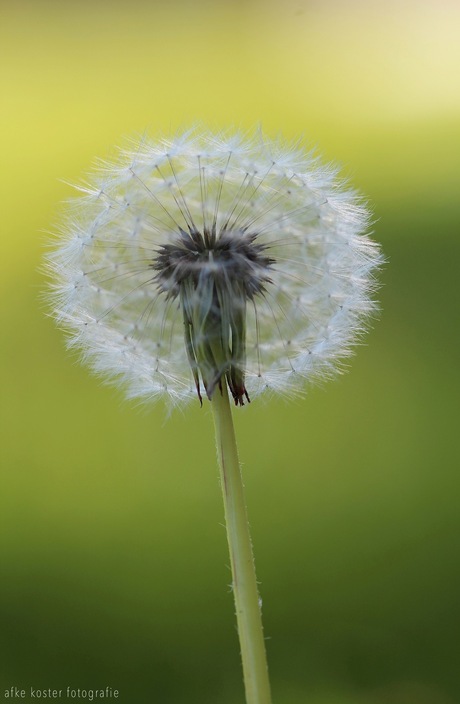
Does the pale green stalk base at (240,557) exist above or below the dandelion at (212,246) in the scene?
below

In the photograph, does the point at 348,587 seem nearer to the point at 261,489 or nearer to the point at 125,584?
the point at 261,489

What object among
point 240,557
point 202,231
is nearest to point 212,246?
point 202,231

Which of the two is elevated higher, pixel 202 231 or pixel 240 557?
pixel 202 231

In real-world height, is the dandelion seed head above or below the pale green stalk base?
above

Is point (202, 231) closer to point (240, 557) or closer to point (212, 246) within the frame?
point (212, 246)

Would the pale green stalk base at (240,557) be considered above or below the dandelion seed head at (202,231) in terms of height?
below
